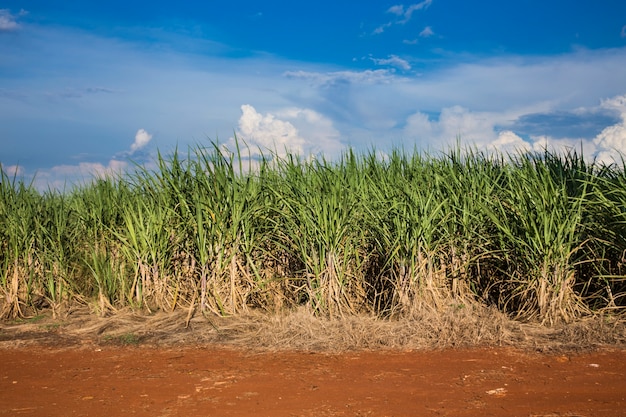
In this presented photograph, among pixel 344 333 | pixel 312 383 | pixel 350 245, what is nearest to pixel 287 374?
pixel 312 383

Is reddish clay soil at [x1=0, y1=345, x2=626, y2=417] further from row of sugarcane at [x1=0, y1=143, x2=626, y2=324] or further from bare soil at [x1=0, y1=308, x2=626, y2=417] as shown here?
row of sugarcane at [x1=0, y1=143, x2=626, y2=324]

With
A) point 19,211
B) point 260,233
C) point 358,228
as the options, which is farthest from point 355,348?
point 19,211

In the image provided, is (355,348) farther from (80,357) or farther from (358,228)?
(80,357)

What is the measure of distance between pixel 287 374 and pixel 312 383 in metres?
0.32

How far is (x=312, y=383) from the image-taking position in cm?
453

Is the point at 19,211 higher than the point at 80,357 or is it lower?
higher

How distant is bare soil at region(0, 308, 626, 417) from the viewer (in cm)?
409

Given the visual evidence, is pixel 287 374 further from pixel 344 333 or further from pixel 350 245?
pixel 350 245

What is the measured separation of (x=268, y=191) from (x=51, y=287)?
A: 9.47 ft

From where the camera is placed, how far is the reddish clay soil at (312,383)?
4.05 m

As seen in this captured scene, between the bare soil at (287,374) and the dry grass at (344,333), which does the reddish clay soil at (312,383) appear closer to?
the bare soil at (287,374)

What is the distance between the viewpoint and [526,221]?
6168 mm

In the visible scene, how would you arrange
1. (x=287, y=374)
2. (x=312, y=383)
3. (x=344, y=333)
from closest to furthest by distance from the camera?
(x=312, y=383) → (x=287, y=374) → (x=344, y=333)

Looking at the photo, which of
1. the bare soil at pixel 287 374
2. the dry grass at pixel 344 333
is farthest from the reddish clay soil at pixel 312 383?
the dry grass at pixel 344 333
